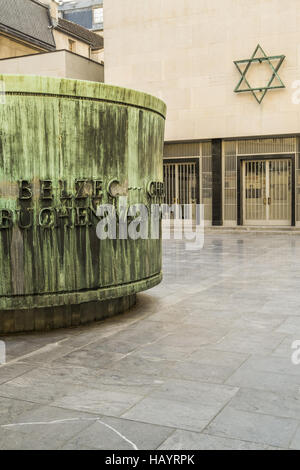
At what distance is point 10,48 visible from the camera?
32656 millimetres

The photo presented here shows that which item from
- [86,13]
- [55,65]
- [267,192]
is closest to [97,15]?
[86,13]

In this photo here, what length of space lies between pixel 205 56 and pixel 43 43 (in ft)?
48.2

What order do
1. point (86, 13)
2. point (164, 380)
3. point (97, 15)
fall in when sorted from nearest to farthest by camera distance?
1. point (164, 380)
2. point (97, 15)
3. point (86, 13)

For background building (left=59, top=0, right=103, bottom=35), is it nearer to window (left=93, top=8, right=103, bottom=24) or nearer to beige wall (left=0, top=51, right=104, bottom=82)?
window (left=93, top=8, right=103, bottom=24)

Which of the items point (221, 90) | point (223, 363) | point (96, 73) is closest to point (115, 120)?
point (223, 363)

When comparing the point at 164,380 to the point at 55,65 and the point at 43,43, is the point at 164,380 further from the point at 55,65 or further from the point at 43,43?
the point at 43,43

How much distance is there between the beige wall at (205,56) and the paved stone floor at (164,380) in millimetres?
16450

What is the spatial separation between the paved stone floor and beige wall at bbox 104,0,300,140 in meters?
16.5

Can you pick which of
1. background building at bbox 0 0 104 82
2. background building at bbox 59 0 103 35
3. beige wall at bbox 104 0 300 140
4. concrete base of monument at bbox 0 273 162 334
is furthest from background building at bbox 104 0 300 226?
background building at bbox 59 0 103 35

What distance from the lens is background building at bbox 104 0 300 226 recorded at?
23.1m

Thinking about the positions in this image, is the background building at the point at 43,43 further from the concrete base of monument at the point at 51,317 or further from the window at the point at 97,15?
the concrete base of monument at the point at 51,317

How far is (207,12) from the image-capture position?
78.8 feet

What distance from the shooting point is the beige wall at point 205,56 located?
23000 mm
